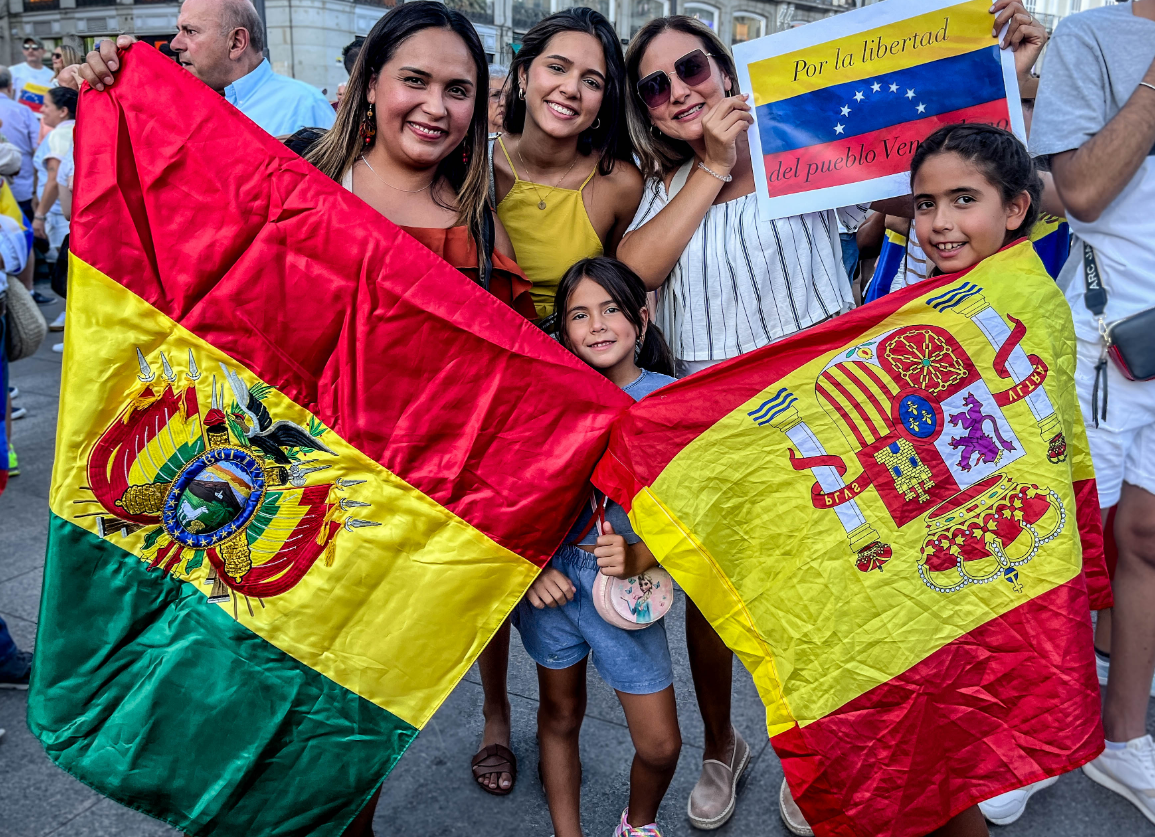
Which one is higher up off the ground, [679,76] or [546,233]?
[679,76]

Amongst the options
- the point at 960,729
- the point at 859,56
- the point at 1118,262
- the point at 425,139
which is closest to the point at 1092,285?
the point at 1118,262

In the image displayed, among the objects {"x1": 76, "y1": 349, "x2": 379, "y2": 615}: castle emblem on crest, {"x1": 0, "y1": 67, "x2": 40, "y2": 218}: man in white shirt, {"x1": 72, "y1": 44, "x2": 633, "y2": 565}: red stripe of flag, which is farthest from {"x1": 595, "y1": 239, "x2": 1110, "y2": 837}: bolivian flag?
{"x1": 0, "y1": 67, "x2": 40, "y2": 218}: man in white shirt

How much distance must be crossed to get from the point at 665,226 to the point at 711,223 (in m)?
0.13

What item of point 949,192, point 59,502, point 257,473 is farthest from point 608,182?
point 59,502

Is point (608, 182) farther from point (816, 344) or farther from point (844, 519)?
point (844, 519)

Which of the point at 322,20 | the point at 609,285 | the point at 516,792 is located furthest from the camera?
the point at 322,20

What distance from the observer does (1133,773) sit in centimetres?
252

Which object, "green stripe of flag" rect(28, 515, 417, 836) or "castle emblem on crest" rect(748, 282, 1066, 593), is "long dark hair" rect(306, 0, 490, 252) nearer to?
"castle emblem on crest" rect(748, 282, 1066, 593)

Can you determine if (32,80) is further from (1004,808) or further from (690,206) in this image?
(1004,808)

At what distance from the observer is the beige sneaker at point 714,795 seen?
8.02 feet

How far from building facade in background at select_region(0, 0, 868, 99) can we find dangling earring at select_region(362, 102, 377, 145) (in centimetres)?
1533

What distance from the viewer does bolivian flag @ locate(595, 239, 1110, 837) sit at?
1.80 m

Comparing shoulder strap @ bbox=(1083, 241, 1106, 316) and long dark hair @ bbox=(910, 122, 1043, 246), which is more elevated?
long dark hair @ bbox=(910, 122, 1043, 246)

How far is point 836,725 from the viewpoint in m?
1.79
